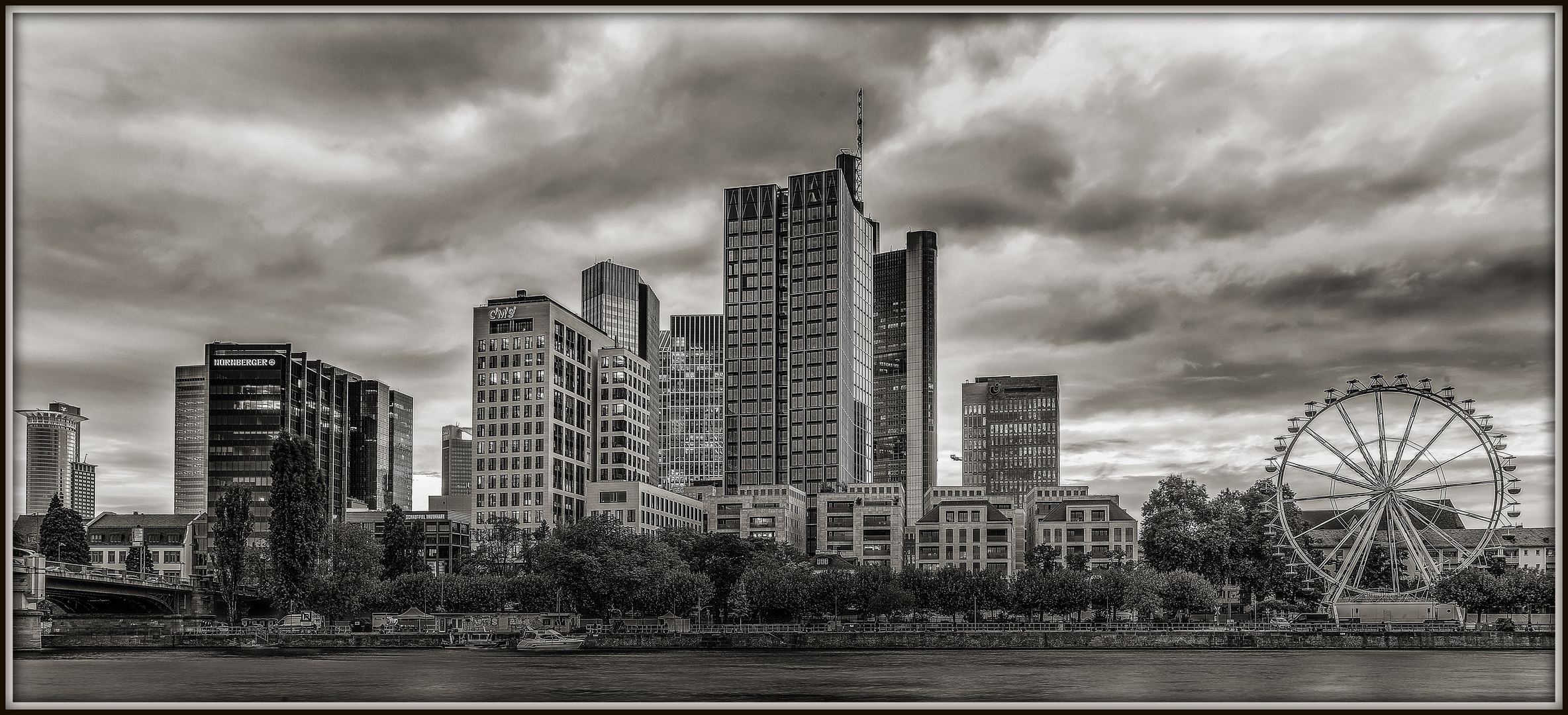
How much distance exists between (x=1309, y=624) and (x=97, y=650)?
99692 mm

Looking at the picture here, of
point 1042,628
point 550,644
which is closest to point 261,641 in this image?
point 550,644

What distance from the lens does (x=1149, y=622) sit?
392 ft

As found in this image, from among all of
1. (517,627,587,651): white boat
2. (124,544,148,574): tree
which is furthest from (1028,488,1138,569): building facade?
(124,544,148,574): tree

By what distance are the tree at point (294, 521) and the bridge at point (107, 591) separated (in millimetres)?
13234

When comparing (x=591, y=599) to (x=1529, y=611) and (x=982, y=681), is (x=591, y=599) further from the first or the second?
(x=1529, y=611)

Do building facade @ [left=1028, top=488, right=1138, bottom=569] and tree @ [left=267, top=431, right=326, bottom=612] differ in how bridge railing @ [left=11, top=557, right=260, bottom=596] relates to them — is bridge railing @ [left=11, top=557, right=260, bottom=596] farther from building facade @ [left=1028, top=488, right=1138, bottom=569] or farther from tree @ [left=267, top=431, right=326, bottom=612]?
building facade @ [left=1028, top=488, right=1138, bottom=569]

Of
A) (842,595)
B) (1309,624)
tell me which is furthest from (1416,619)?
(842,595)

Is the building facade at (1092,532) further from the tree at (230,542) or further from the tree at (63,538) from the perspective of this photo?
the tree at (63,538)

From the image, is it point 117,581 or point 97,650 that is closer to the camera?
point 97,650

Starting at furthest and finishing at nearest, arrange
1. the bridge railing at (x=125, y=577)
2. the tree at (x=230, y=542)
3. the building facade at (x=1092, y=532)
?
the building facade at (x=1092, y=532), the tree at (x=230, y=542), the bridge railing at (x=125, y=577)

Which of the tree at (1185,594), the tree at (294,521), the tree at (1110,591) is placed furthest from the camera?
the tree at (1110,591)

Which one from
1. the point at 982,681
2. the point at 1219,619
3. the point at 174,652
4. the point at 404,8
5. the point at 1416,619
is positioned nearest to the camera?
the point at 404,8

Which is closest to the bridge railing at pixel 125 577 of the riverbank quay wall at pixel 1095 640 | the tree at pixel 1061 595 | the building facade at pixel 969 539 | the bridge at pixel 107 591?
the bridge at pixel 107 591

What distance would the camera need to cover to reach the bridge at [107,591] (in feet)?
316
